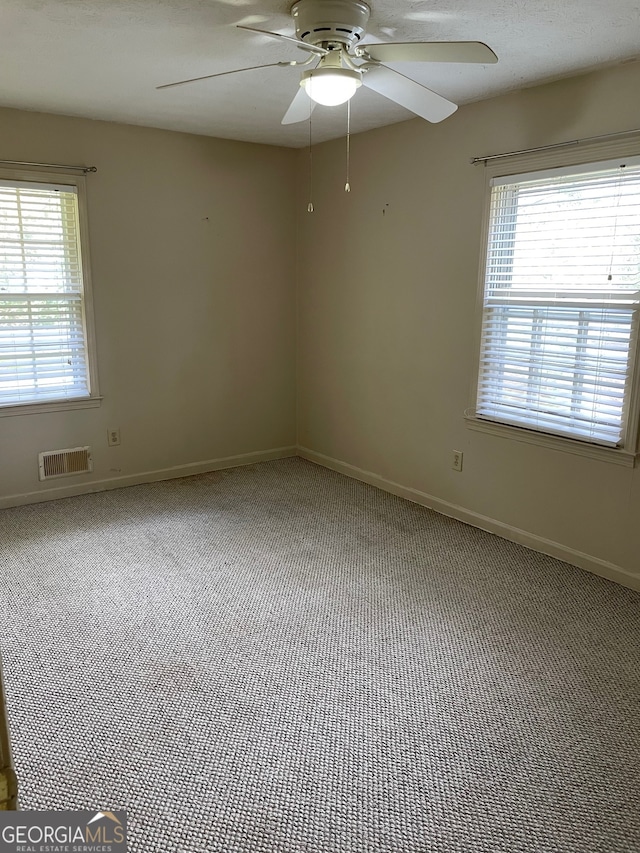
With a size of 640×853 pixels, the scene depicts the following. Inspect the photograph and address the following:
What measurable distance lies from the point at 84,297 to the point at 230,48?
6.52 ft

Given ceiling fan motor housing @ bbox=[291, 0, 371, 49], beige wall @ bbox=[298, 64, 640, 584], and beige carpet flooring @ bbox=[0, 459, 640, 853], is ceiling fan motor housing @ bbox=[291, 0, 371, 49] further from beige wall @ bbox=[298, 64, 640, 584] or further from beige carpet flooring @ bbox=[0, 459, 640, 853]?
beige carpet flooring @ bbox=[0, 459, 640, 853]

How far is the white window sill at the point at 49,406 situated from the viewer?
3910mm

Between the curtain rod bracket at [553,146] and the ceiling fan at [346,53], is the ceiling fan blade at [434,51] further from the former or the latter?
the curtain rod bracket at [553,146]

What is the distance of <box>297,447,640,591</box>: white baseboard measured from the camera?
123 inches

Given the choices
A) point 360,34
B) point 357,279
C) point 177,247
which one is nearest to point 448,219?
point 357,279

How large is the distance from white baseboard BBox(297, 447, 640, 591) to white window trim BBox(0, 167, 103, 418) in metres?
1.83

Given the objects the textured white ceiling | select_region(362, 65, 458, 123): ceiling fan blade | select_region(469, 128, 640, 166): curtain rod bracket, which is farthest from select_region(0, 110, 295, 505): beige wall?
select_region(362, 65, 458, 123): ceiling fan blade

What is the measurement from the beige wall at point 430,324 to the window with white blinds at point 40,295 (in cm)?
173

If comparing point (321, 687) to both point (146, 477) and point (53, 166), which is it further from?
point (53, 166)

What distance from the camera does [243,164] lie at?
4.57 meters

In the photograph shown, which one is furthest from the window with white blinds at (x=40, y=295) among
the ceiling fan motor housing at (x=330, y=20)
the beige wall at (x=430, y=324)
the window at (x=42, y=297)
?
the ceiling fan motor housing at (x=330, y=20)

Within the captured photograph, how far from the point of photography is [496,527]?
3656 mm

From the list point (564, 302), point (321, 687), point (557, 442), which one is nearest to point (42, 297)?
point (321, 687)

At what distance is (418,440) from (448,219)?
54.7 inches
